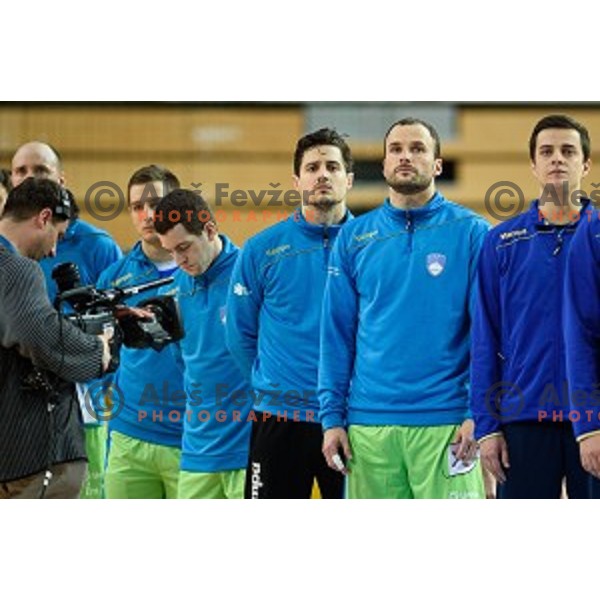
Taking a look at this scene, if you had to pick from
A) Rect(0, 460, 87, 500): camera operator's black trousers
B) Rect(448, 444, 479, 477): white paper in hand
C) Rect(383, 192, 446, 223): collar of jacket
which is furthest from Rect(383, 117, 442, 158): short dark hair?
Rect(0, 460, 87, 500): camera operator's black trousers

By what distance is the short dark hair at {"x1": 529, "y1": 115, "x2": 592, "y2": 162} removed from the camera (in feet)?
17.3

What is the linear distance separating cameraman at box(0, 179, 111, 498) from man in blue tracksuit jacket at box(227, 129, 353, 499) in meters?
0.74

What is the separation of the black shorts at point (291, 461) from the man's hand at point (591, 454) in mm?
1290

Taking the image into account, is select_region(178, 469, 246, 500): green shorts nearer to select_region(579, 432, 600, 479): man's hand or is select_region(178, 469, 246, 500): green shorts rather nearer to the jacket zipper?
the jacket zipper

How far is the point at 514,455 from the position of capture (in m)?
5.01

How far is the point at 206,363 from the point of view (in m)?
Answer: 5.91

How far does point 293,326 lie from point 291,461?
538 millimetres

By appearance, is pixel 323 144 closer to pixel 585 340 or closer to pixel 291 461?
pixel 291 461

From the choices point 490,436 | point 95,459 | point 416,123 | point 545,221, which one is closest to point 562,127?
point 545,221

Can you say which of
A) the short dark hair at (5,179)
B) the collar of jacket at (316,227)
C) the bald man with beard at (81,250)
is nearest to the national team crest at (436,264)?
the collar of jacket at (316,227)

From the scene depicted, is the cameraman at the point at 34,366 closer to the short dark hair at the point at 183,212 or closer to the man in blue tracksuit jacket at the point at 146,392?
the short dark hair at the point at 183,212

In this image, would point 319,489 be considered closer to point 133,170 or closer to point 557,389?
point 557,389

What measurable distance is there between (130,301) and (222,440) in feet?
2.33

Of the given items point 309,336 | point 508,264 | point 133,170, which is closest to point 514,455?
point 508,264
